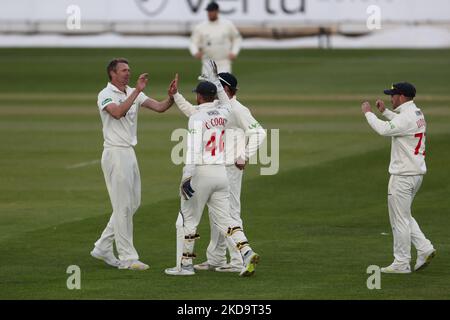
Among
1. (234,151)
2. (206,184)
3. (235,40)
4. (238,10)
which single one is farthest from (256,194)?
(238,10)

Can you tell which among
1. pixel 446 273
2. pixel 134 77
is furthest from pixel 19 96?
pixel 446 273

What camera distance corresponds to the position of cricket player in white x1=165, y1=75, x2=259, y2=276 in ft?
43.7

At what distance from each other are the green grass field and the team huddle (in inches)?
12.4

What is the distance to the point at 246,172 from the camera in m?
22.1

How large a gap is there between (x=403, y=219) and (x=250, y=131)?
196 cm

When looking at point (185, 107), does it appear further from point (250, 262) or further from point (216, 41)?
point (216, 41)

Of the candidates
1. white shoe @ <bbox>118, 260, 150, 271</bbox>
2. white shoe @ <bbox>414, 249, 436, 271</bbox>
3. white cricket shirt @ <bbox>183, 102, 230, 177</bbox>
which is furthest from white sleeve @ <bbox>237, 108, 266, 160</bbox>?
white shoe @ <bbox>414, 249, 436, 271</bbox>

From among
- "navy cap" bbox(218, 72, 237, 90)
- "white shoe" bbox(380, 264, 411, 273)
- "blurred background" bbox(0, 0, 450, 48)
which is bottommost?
"white shoe" bbox(380, 264, 411, 273)

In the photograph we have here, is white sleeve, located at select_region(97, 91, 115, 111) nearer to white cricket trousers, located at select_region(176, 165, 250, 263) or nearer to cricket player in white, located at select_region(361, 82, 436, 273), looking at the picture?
white cricket trousers, located at select_region(176, 165, 250, 263)

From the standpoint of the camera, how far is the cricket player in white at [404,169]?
45.1ft

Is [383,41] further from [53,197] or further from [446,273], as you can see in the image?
[446,273]

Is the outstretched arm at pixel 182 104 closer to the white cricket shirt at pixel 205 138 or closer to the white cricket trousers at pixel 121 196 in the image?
the white cricket shirt at pixel 205 138

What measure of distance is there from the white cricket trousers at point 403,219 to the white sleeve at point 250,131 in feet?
5.16

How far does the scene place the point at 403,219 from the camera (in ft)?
45.4
